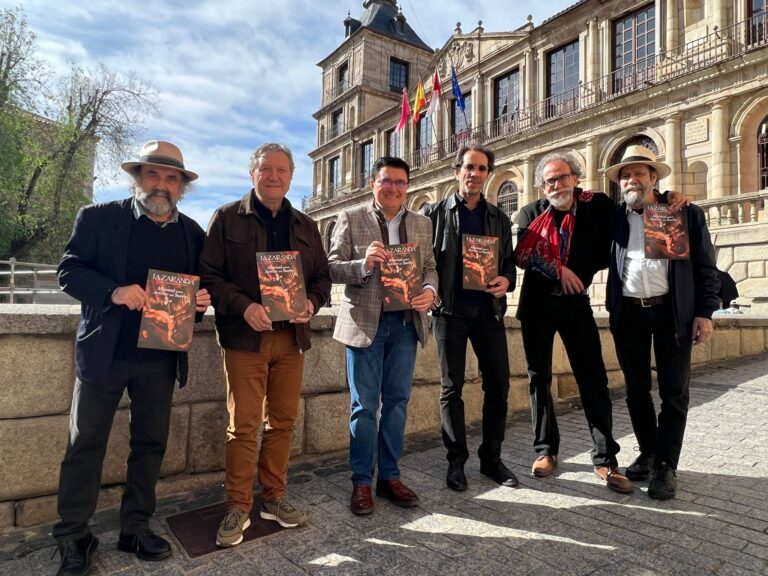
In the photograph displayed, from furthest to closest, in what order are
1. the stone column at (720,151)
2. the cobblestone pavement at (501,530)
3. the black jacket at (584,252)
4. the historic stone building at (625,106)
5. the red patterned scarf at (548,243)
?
1. the stone column at (720,151)
2. the historic stone building at (625,106)
3. the black jacket at (584,252)
4. the red patterned scarf at (548,243)
5. the cobblestone pavement at (501,530)

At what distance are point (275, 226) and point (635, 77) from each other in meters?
21.0

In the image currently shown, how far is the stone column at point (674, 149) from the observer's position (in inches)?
682

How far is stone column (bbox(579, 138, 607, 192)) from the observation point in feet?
64.7

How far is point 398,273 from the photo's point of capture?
3078 millimetres

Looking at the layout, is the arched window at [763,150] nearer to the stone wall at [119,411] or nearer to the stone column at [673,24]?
the stone column at [673,24]

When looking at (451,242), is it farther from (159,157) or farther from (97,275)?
(97,275)

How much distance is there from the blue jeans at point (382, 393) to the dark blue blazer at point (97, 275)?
3.57 ft

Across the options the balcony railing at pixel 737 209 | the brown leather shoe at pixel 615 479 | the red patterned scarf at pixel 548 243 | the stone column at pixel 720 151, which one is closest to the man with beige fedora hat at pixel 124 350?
the red patterned scarf at pixel 548 243

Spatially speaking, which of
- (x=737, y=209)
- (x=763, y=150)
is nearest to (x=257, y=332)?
(x=737, y=209)

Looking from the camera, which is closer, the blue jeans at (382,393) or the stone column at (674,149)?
the blue jeans at (382,393)

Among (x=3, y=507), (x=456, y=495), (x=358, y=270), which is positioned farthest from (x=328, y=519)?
(x=3, y=507)

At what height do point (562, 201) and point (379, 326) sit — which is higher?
point (562, 201)

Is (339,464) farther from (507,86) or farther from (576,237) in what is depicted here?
(507,86)

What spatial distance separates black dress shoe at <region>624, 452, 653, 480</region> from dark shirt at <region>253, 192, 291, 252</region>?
2.83 meters
